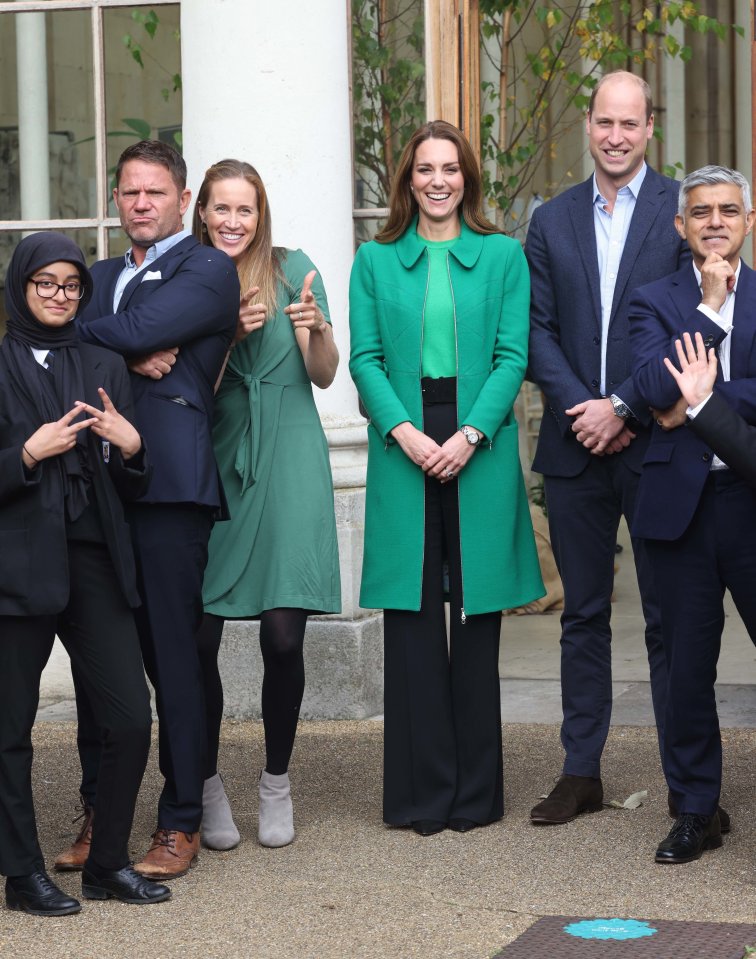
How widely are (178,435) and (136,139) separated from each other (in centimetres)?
278

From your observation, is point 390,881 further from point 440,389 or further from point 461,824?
point 440,389

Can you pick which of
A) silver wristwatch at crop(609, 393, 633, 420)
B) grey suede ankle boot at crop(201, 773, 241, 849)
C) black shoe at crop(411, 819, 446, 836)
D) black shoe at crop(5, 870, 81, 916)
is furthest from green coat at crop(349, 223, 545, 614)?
black shoe at crop(5, 870, 81, 916)

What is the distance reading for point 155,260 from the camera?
4.53 m

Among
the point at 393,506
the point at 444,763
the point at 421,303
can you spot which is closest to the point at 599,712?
→ the point at 444,763

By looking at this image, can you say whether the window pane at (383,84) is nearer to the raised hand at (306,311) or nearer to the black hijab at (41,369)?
the raised hand at (306,311)

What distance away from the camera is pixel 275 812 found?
480 centimetres

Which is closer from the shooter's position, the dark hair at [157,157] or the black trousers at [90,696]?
the black trousers at [90,696]

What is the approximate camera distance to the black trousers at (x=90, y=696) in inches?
164

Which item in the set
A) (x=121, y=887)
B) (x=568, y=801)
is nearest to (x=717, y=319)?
(x=568, y=801)

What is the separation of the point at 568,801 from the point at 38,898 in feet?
5.16

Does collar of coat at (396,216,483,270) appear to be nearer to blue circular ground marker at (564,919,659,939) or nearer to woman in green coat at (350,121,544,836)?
woman in green coat at (350,121,544,836)

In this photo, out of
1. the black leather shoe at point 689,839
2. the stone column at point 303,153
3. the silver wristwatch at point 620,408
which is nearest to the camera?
the black leather shoe at point 689,839

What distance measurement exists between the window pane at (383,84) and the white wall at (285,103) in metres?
0.12

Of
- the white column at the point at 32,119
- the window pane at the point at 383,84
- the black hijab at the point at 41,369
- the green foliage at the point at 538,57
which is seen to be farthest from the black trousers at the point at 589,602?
the green foliage at the point at 538,57
